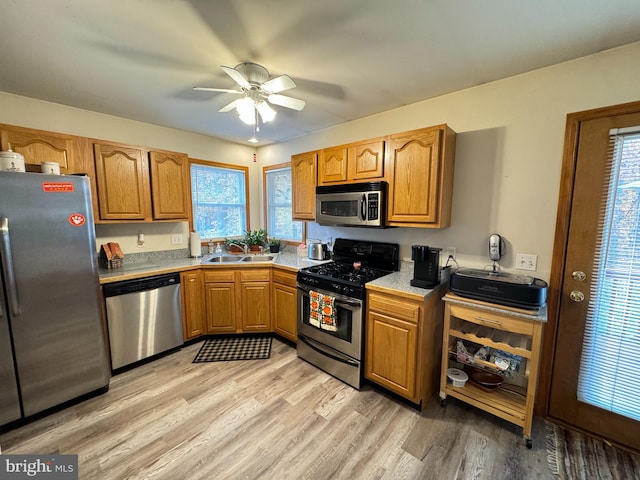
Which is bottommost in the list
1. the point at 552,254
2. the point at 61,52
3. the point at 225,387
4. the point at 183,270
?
the point at 225,387

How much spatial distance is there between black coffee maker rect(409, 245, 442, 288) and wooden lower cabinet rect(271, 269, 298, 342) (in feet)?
4.28

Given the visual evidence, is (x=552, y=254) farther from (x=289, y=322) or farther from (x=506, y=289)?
(x=289, y=322)

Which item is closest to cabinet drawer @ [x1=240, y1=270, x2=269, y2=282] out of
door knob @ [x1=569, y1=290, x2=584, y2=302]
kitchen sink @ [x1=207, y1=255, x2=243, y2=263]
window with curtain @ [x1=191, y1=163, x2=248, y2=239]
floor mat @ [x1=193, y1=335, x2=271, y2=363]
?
kitchen sink @ [x1=207, y1=255, x2=243, y2=263]

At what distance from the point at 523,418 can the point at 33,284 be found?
11.6 ft

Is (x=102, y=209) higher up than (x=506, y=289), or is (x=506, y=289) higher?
(x=102, y=209)

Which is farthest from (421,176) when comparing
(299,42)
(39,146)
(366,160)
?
(39,146)

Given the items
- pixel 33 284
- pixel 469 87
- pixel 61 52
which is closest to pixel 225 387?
pixel 33 284

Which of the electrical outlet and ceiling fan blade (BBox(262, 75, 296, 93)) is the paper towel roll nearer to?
ceiling fan blade (BBox(262, 75, 296, 93))

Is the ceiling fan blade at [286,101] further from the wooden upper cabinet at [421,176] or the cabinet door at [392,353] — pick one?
the cabinet door at [392,353]

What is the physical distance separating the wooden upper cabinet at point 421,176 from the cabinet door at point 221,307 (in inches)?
80.1

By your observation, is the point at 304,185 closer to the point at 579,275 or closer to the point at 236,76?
the point at 236,76

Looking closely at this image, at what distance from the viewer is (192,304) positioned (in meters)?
2.87

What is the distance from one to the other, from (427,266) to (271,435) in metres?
1.70

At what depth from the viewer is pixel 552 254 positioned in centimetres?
184
